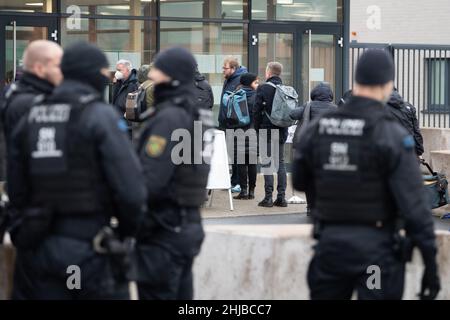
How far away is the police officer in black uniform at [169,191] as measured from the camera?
19.3ft

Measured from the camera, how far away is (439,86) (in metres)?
21.0

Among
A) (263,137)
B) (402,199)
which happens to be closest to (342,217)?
(402,199)

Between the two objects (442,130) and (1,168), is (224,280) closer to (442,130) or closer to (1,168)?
(1,168)

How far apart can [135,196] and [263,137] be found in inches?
365

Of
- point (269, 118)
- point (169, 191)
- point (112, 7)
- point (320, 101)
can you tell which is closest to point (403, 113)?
point (320, 101)

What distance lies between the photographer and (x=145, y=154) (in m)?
5.91

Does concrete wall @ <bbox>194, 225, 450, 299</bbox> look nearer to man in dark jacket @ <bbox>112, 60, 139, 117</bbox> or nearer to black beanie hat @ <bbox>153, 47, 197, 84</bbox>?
black beanie hat @ <bbox>153, 47, 197, 84</bbox>

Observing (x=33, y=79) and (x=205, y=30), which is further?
(x=205, y=30)

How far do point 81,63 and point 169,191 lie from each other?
3.13 ft

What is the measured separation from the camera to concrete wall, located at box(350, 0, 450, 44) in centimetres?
2686

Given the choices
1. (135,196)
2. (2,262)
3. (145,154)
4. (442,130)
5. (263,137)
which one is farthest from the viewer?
(442,130)

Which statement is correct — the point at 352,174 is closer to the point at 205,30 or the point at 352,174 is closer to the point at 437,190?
the point at 437,190

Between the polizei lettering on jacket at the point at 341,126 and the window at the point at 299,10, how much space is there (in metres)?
12.8
